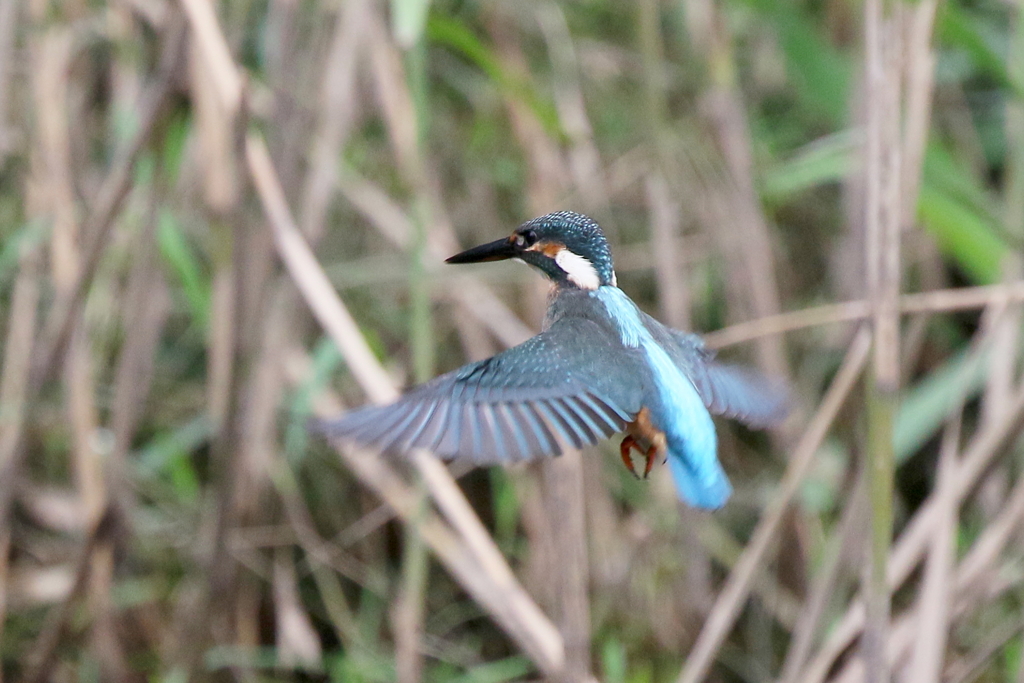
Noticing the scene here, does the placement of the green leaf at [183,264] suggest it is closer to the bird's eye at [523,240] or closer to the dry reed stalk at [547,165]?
the dry reed stalk at [547,165]

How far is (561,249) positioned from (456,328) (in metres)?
1.31

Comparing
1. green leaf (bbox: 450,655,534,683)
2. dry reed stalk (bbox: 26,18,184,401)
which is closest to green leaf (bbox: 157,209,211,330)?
dry reed stalk (bbox: 26,18,184,401)

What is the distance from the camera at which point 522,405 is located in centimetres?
132

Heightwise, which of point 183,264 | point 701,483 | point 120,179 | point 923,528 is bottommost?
point 923,528

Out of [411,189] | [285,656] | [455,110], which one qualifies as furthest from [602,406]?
[455,110]

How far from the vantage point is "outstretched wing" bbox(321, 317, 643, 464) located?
1177 millimetres

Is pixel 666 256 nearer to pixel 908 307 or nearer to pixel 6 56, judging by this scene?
pixel 908 307

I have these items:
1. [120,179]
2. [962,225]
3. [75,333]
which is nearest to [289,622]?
[75,333]

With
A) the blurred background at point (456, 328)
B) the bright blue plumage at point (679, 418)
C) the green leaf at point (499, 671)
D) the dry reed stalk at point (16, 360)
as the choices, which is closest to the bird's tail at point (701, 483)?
the bright blue plumage at point (679, 418)

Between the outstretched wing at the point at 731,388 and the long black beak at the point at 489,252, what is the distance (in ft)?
0.86

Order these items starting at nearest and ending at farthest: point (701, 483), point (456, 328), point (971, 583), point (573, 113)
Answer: point (701, 483), point (971, 583), point (573, 113), point (456, 328)

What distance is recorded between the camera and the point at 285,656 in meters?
2.38

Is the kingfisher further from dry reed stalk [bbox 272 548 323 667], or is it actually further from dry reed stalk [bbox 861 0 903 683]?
dry reed stalk [bbox 272 548 323 667]

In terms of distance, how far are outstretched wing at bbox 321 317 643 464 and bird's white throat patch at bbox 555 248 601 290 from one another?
1.7 inches
